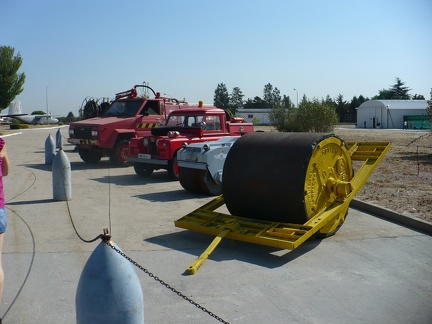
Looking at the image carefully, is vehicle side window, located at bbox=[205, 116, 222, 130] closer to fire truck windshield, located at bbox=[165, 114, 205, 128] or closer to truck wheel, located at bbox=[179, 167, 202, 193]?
fire truck windshield, located at bbox=[165, 114, 205, 128]

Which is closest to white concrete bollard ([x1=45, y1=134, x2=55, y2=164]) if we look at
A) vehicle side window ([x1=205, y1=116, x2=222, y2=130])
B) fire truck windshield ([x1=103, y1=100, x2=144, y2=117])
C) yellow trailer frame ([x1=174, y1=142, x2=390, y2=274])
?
fire truck windshield ([x1=103, y1=100, x2=144, y2=117])

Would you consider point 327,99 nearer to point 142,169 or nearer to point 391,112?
point 391,112

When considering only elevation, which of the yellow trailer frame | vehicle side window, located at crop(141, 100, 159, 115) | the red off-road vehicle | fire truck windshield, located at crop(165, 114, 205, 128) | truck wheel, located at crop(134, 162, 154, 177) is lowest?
the yellow trailer frame

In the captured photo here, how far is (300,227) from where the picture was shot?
630cm

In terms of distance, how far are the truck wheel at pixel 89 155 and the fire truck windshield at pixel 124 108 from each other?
55.4 inches

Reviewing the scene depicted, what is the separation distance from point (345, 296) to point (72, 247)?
359 centimetres

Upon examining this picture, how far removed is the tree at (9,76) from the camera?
50375 mm

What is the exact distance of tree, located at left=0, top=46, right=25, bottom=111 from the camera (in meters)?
50.4

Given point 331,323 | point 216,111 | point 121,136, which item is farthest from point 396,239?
point 121,136

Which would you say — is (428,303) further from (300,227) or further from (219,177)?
(219,177)

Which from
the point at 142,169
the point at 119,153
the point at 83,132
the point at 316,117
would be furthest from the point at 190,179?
the point at 316,117

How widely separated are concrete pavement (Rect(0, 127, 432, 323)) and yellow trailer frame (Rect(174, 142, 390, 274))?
0.75 ft

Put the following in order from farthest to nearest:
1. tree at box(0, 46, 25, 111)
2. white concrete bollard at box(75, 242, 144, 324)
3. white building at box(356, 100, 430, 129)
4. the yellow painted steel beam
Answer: white building at box(356, 100, 430, 129), tree at box(0, 46, 25, 111), the yellow painted steel beam, white concrete bollard at box(75, 242, 144, 324)

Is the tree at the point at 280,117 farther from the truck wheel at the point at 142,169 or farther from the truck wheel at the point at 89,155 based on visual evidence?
the truck wheel at the point at 142,169
